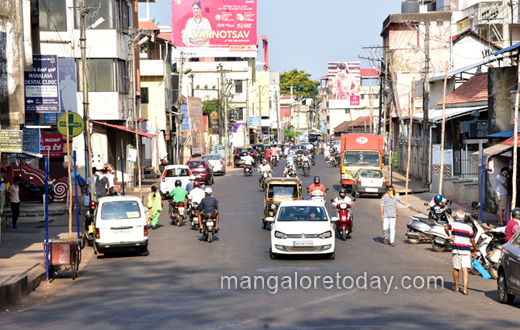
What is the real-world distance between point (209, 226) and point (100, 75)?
63.0 feet

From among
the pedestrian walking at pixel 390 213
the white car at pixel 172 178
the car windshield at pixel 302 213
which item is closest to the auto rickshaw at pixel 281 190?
the pedestrian walking at pixel 390 213

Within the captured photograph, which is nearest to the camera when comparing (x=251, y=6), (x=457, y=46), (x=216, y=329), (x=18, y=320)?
(x=216, y=329)

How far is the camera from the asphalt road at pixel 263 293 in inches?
403

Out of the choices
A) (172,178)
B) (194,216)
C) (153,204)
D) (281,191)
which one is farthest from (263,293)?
(172,178)

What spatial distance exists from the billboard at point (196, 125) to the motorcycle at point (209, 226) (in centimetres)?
4596

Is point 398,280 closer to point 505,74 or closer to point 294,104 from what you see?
point 505,74

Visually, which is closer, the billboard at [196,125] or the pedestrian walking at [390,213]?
the pedestrian walking at [390,213]

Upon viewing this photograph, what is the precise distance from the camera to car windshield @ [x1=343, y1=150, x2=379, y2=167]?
37.7 meters

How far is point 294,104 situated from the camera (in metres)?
164

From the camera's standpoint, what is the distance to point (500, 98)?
26625mm

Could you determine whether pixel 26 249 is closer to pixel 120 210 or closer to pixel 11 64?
pixel 120 210

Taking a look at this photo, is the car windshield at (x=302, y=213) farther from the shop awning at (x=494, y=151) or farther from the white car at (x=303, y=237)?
the shop awning at (x=494, y=151)

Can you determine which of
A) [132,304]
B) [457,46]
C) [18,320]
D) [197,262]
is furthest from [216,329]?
[457,46]

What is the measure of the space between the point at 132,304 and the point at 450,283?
655cm
